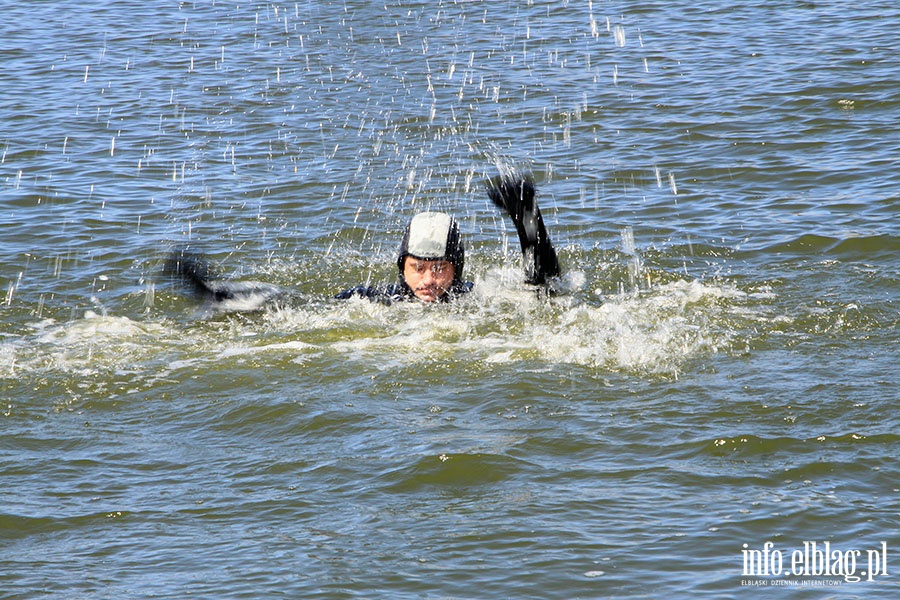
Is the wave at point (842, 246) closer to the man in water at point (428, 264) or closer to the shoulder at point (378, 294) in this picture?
the man in water at point (428, 264)

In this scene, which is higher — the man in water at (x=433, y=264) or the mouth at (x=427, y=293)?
the man in water at (x=433, y=264)

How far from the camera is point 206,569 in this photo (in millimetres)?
6586

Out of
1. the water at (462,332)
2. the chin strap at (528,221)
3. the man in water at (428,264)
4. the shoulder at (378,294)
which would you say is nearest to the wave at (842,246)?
the water at (462,332)

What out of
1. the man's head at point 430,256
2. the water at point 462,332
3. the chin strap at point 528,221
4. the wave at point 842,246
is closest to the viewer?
the water at point 462,332

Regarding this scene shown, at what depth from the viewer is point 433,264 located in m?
10.9

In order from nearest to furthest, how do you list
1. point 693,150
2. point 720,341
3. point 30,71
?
point 720,341 < point 693,150 < point 30,71

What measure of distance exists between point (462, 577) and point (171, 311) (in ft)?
19.5

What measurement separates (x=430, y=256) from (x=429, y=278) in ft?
0.65

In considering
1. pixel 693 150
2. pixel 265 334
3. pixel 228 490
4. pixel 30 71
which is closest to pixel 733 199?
pixel 693 150

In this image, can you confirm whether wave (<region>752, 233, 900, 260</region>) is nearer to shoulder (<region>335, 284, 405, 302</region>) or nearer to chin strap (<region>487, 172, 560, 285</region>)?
chin strap (<region>487, 172, 560, 285</region>)

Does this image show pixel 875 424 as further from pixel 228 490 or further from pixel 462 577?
pixel 228 490

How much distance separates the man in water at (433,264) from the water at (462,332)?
225 millimetres

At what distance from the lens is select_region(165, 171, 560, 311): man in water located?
35.0ft

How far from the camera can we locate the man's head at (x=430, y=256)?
10859 mm
